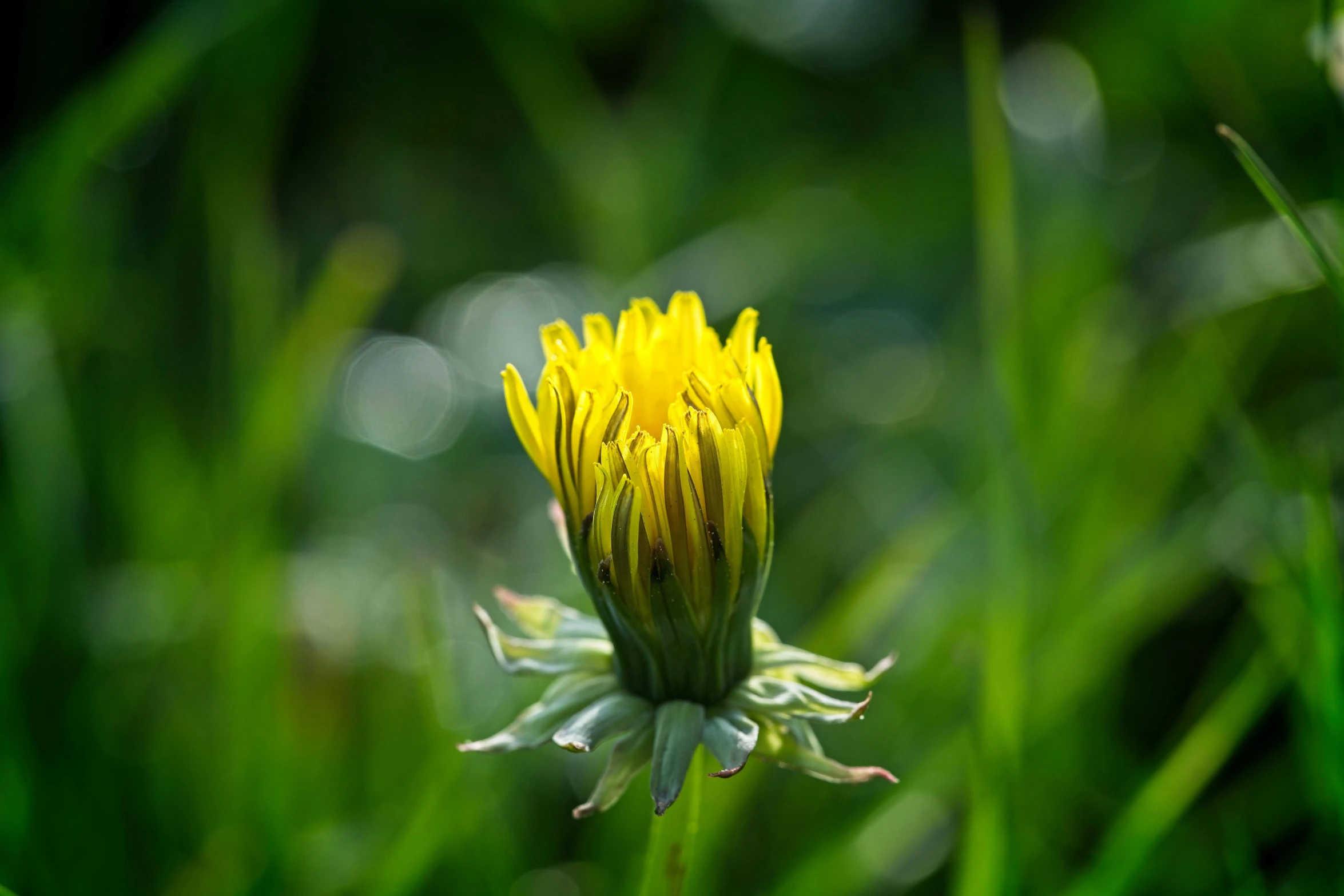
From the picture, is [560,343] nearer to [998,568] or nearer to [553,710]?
[553,710]

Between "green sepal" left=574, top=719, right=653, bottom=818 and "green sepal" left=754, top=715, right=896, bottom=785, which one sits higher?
"green sepal" left=574, top=719, right=653, bottom=818

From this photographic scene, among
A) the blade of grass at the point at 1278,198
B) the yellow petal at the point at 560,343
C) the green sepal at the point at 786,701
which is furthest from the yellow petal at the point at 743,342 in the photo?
the blade of grass at the point at 1278,198

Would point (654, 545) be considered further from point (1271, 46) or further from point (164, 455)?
point (1271, 46)

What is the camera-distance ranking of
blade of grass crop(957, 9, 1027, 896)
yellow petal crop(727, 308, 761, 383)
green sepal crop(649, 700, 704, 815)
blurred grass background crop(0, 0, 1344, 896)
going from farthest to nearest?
blurred grass background crop(0, 0, 1344, 896)
blade of grass crop(957, 9, 1027, 896)
yellow petal crop(727, 308, 761, 383)
green sepal crop(649, 700, 704, 815)

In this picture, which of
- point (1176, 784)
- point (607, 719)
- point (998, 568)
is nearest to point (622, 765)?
point (607, 719)

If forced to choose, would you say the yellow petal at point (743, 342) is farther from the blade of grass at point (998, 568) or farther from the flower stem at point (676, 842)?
the blade of grass at point (998, 568)

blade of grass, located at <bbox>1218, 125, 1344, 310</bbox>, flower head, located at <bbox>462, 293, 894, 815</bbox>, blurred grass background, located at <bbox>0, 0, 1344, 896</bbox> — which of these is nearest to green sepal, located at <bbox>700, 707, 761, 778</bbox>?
flower head, located at <bbox>462, 293, 894, 815</bbox>

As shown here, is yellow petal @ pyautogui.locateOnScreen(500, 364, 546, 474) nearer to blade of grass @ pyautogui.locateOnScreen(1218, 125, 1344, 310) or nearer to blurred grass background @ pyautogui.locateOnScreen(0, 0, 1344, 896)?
blurred grass background @ pyautogui.locateOnScreen(0, 0, 1344, 896)
